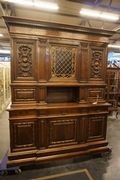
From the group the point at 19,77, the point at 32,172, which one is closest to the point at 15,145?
the point at 32,172

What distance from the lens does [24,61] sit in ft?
6.68

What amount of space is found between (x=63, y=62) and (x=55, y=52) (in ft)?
0.77

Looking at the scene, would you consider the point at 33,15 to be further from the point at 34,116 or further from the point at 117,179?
the point at 117,179

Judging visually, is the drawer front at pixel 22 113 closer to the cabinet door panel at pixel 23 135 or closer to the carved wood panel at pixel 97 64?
the cabinet door panel at pixel 23 135

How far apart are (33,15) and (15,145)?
3.90 m

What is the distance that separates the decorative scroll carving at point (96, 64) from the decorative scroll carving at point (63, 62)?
40cm

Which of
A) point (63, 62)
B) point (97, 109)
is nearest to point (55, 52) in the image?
point (63, 62)

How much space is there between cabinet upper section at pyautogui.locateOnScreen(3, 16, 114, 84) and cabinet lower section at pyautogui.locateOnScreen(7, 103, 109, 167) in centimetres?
55

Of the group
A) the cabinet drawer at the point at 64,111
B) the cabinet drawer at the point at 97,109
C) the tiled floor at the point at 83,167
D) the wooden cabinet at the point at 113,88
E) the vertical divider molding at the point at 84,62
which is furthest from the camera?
the wooden cabinet at the point at 113,88

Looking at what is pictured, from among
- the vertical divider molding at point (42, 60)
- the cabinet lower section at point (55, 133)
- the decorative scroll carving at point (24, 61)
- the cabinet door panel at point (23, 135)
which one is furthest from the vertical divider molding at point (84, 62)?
the cabinet door panel at point (23, 135)

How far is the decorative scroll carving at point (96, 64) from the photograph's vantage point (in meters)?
2.38

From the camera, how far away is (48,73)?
215cm

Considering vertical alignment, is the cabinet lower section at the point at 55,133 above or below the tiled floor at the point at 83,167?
above

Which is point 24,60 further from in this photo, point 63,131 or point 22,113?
point 63,131
